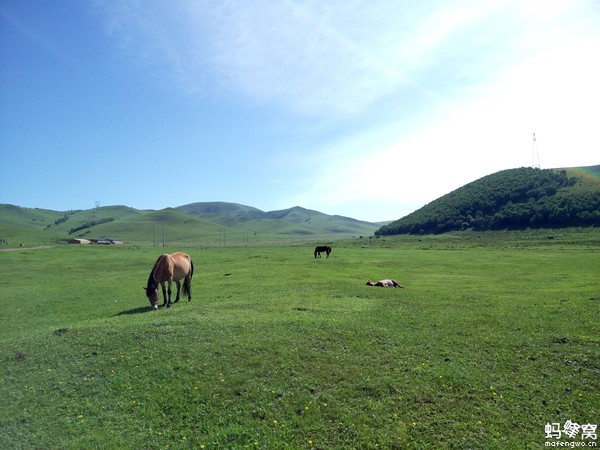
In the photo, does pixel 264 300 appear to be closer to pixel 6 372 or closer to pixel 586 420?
pixel 6 372

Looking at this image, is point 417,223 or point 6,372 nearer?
point 6,372

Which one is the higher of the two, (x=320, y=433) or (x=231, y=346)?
(x=231, y=346)

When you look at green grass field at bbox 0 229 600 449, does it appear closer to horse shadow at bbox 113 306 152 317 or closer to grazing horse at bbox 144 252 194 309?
horse shadow at bbox 113 306 152 317

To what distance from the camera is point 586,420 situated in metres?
7.58

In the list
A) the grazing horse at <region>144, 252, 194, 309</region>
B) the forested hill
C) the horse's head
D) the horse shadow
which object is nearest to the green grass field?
the horse shadow

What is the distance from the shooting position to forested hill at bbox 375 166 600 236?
10713cm

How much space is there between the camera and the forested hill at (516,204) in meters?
107

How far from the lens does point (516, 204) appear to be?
12938 cm

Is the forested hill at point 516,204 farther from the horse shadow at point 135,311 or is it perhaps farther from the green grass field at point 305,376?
the horse shadow at point 135,311

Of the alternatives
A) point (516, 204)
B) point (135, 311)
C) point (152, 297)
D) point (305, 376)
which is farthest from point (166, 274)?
point (516, 204)

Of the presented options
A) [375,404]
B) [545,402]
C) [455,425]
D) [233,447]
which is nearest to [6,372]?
[233,447]

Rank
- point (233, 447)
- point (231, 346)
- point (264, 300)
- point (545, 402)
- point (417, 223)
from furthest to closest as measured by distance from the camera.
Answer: point (417, 223)
point (264, 300)
point (231, 346)
point (545, 402)
point (233, 447)

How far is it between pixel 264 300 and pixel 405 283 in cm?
1211

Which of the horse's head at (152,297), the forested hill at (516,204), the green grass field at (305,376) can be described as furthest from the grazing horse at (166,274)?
the forested hill at (516,204)
